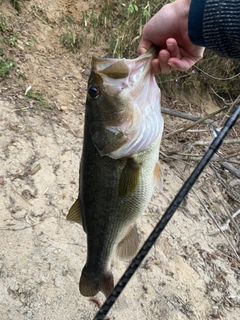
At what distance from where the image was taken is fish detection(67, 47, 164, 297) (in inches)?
63.0

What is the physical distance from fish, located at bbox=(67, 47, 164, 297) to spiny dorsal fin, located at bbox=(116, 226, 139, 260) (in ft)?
0.43

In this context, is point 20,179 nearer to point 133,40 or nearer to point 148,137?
point 148,137

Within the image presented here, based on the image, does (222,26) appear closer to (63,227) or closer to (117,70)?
(117,70)

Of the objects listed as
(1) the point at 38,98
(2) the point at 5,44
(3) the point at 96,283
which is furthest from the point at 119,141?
(2) the point at 5,44

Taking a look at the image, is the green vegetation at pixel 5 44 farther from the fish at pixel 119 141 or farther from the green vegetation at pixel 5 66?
the fish at pixel 119 141

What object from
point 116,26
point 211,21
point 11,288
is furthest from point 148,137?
Result: point 116,26

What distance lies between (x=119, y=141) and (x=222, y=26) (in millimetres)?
628

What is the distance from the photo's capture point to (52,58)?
4.80 metres

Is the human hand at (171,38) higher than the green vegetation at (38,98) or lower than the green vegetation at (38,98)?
higher

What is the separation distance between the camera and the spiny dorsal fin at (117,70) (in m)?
1.55

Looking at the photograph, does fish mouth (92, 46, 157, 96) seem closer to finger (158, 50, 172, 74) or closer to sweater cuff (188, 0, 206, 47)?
finger (158, 50, 172, 74)

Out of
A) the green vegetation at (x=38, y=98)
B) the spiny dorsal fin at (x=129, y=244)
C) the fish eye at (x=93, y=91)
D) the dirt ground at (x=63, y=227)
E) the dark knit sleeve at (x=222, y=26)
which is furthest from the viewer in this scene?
the green vegetation at (x=38, y=98)

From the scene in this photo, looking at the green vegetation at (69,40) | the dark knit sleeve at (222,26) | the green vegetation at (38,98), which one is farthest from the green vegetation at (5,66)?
the dark knit sleeve at (222,26)

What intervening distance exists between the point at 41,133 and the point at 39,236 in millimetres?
1206
